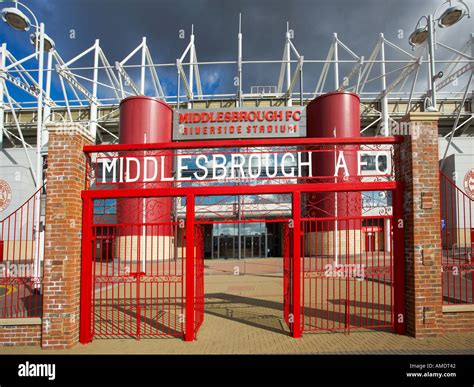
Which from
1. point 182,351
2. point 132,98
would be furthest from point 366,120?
point 182,351

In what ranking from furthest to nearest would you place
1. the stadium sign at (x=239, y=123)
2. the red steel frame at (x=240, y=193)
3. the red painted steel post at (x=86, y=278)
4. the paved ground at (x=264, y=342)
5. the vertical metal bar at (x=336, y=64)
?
the vertical metal bar at (x=336, y=64) → the stadium sign at (x=239, y=123) → the red steel frame at (x=240, y=193) → the red painted steel post at (x=86, y=278) → the paved ground at (x=264, y=342)

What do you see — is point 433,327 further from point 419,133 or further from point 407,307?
point 419,133

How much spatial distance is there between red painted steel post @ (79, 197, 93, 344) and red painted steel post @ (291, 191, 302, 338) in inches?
160

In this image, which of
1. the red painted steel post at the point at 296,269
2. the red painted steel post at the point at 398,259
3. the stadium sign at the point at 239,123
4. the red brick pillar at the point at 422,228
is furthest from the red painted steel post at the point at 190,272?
the stadium sign at the point at 239,123

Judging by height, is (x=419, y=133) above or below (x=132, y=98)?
below

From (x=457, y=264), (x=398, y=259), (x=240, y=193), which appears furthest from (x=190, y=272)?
(x=457, y=264)

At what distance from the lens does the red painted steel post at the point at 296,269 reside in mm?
6355

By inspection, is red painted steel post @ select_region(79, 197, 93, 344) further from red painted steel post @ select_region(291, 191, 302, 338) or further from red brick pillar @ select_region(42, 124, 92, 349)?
red painted steel post @ select_region(291, 191, 302, 338)

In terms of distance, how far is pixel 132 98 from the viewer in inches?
888

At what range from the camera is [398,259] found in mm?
6578

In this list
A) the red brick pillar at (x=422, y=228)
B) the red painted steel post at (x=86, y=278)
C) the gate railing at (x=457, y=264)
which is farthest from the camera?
the gate railing at (x=457, y=264)

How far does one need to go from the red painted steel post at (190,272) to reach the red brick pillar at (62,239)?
213 cm

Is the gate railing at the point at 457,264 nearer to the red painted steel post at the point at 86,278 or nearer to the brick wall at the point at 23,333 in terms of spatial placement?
the red painted steel post at the point at 86,278
